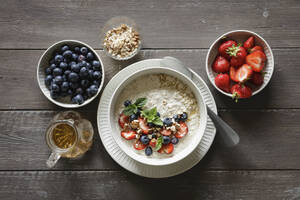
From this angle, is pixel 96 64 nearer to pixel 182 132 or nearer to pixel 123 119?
pixel 123 119

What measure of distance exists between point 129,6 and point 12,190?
44.0 inches

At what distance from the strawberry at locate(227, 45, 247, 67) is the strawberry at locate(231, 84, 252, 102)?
4.4 inches

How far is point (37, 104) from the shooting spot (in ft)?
4.97

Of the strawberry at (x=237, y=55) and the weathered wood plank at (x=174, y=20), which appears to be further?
the weathered wood plank at (x=174, y=20)

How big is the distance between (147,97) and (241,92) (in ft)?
1.46

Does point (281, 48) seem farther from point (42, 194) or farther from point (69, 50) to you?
point (42, 194)

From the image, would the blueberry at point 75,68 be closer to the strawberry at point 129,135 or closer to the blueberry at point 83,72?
the blueberry at point 83,72

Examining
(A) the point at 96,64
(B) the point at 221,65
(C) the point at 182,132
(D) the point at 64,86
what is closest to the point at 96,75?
(A) the point at 96,64

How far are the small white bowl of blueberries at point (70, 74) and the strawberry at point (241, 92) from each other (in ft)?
2.07

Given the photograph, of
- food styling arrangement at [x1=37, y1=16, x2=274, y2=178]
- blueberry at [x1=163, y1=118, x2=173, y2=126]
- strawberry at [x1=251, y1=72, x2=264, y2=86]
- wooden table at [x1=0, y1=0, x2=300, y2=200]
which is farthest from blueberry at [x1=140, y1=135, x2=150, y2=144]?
strawberry at [x1=251, y1=72, x2=264, y2=86]

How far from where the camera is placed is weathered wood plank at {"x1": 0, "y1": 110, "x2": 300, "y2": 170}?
1493mm

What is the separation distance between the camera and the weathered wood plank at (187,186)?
1498mm

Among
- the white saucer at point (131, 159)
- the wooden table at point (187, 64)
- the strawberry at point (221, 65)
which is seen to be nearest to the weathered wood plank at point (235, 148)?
the wooden table at point (187, 64)

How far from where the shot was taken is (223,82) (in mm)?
1403
